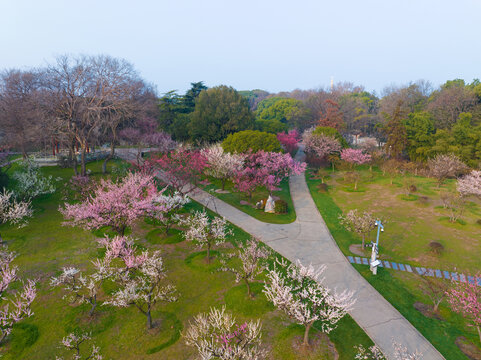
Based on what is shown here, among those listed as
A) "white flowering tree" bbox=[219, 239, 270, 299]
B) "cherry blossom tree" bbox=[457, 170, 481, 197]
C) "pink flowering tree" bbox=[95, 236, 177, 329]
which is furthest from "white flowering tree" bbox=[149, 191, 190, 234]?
"cherry blossom tree" bbox=[457, 170, 481, 197]

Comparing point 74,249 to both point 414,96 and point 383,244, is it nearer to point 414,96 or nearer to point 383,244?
point 383,244

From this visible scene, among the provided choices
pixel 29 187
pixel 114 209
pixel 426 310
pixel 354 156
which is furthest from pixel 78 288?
pixel 354 156

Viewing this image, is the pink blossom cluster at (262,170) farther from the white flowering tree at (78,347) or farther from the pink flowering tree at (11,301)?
the pink flowering tree at (11,301)

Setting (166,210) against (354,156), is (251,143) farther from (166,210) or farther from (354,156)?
(166,210)

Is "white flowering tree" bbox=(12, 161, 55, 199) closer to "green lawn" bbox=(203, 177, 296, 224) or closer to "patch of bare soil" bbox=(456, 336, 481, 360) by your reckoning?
"green lawn" bbox=(203, 177, 296, 224)

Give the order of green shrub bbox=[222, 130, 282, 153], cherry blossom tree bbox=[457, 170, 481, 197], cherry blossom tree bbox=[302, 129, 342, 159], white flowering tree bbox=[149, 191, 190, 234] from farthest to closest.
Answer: cherry blossom tree bbox=[302, 129, 342, 159] → green shrub bbox=[222, 130, 282, 153] → cherry blossom tree bbox=[457, 170, 481, 197] → white flowering tree bbox=[149, 191, 190, 234]

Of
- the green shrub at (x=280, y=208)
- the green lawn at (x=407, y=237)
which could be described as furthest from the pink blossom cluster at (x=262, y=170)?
the green lawn at (x=407, y=237)
